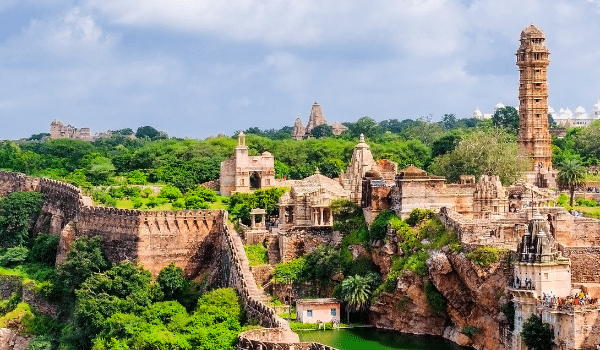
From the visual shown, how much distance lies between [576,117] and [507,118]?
33.2 metres

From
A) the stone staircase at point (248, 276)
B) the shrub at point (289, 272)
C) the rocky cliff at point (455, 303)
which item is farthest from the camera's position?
the shrub at point (289, 272)

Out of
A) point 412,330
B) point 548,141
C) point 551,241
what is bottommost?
point 412,330

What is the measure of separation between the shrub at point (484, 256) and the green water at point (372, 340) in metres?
3.48

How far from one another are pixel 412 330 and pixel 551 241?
8508 mm

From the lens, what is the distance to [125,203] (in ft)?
197

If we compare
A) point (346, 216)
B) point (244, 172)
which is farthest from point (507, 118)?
point (346, 216)

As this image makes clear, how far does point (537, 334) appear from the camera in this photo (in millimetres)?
33562

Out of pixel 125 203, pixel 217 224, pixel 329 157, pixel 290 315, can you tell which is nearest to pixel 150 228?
pixel 217 224

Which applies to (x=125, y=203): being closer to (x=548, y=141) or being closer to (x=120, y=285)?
(x=120, y=285)

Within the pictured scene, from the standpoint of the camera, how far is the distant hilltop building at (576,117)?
416 ft

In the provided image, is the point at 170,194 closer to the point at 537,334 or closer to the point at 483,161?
the point at 483,161

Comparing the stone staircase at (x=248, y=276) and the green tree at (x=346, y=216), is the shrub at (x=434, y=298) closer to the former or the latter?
the stone staircase at (x=248, y=276)

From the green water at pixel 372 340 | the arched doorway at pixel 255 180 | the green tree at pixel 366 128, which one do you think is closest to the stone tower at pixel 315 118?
the green tree at pixel 366 128

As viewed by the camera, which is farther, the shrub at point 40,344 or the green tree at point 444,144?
the green tree at point 444,144
